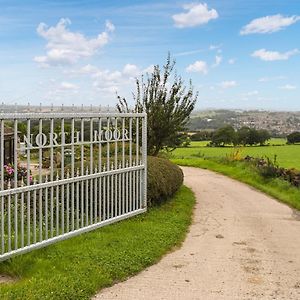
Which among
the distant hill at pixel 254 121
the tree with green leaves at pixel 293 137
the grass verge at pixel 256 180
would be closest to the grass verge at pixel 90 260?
the grass verge at pixel 256 180

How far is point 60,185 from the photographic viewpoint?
7.92 meters

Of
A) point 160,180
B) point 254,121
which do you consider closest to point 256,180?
point 160,180

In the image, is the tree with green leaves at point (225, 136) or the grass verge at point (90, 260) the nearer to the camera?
the grass verge at point (90, 260)

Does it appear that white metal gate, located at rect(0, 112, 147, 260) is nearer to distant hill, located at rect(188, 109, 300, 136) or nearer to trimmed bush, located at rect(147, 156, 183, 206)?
trimmed bush, located at rect(147, 156, 183, 206)

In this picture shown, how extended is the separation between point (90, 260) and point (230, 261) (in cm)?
216

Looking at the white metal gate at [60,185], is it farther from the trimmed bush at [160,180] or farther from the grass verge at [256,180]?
the grass verge at [256,180]

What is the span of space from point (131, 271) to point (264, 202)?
732 centimetres

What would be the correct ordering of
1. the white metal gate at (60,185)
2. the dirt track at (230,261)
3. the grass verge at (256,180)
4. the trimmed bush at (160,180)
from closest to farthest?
the dirt track at (230,261) < the white metal gate at (60,185) < the trimmed bush at (160,180) < the grass verge at (256,180)

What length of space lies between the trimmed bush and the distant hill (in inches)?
1257

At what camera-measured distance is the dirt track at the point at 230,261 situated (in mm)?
6145

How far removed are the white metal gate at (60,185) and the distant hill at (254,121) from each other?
115 feet

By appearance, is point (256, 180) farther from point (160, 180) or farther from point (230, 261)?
point (230, 261)

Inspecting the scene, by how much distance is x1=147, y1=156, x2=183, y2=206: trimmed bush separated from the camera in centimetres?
1113

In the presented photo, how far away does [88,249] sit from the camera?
24.3 feet
